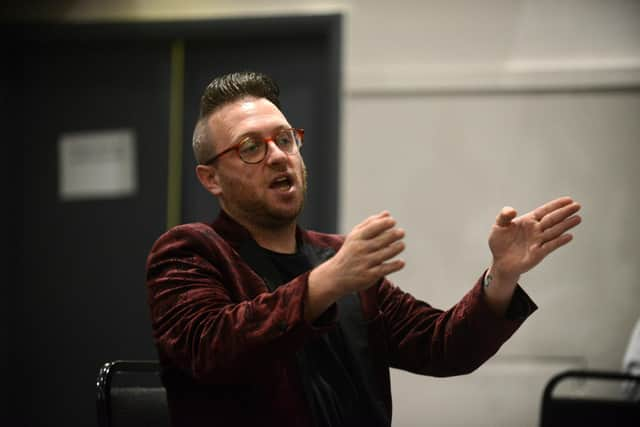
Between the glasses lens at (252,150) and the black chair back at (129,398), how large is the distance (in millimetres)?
484

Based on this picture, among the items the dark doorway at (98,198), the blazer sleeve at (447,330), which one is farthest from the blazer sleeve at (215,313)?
the dark doorway at (98,198)

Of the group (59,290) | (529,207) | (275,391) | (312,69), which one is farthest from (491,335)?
(59,290)

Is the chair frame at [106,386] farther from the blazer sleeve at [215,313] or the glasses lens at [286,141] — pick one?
the glasses lens at [286,141]

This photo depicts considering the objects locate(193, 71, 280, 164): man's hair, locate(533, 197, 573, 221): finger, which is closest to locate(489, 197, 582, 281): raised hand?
locate(533, 197, 573, 221): finger

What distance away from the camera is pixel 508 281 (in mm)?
1223

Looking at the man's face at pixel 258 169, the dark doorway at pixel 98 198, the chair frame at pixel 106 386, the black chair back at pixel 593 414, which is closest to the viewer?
the man's face at pixel 258 169

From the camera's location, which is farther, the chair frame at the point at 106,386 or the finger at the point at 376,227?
the chair frame at the point at 106,386

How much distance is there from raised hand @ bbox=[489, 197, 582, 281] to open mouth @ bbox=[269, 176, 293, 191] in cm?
36

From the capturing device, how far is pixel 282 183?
1.29 meters

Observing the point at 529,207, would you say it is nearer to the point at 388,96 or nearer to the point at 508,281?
the point at 388,96

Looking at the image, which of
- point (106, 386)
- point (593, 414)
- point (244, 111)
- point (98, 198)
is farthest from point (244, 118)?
point (98, 198)

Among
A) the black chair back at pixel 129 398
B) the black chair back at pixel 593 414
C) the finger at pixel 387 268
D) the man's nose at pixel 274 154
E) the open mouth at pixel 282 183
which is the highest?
the man's nose at pixel 274 154

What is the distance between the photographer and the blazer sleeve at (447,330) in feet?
4.11

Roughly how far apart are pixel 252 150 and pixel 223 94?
Result: 0.13 meters
